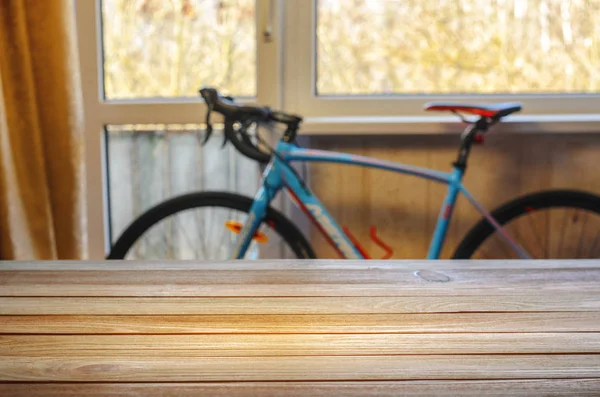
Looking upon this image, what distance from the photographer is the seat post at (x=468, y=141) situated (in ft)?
5.09

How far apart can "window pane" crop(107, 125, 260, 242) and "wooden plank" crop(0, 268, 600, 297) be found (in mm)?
877

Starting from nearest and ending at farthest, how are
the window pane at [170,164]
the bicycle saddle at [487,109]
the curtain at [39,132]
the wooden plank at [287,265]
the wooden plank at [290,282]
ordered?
1. the wooden plank at [290,282]
2. the wooden plank at [287,265]
3. the bicycle saddle at [487,109]
4. the curtain at [39,132]
5. the window pane at [170,164]

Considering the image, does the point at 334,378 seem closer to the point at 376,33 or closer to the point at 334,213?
the point at 334,213

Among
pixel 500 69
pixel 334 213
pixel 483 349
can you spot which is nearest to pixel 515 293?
pixel 483 349

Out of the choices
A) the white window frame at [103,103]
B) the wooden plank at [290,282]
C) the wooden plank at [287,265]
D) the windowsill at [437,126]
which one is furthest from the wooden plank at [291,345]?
the white window frame at [103,103]

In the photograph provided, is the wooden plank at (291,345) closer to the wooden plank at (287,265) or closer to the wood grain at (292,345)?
the wood grain at (292,345)

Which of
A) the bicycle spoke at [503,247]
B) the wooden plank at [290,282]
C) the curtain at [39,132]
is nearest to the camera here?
the wooden plank at [290,282]

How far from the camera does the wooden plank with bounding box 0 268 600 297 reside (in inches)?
37.0

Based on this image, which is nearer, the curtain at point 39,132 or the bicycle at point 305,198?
the bicycle at point 305,198

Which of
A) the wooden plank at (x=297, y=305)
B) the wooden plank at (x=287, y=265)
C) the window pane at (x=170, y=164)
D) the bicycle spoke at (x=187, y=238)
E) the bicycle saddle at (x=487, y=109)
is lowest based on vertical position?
the bicycle spoke at (x=187, y=238)

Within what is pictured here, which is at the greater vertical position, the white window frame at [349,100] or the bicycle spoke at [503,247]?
the white window frame at [349,100]

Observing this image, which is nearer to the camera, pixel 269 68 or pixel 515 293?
pixel 515 293

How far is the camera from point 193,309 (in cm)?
85

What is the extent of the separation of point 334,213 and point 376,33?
60 centimetres
